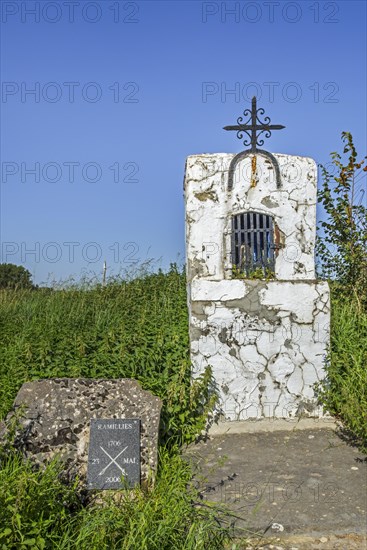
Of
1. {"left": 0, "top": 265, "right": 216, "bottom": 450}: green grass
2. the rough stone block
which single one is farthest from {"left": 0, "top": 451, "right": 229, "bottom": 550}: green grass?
{"left": 0, "top": 265, "right": 216, "bottom": 450}: green grass

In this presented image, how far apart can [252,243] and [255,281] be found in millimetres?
581

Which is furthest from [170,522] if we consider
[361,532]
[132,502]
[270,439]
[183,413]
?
[270,439]

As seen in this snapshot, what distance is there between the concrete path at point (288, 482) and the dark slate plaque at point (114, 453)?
654 mm

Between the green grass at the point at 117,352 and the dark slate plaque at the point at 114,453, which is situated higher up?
the green grass at the point at 117,352

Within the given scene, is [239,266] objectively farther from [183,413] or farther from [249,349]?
[183,413]

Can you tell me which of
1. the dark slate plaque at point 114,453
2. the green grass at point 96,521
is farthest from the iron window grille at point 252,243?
the green grass at point 96,521

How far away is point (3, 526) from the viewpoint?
3637mm

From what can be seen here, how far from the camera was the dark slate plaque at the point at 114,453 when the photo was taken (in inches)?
196

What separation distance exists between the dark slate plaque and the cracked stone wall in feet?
5.87

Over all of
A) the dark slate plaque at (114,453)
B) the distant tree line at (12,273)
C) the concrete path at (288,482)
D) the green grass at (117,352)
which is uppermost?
the distant tree line at (12,273)

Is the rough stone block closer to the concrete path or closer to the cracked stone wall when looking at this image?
the concrete path

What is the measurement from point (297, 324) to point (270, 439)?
1473 millimetres

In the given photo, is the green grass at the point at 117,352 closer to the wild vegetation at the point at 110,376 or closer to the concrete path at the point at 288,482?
the wild vegetation at the point at 110,376

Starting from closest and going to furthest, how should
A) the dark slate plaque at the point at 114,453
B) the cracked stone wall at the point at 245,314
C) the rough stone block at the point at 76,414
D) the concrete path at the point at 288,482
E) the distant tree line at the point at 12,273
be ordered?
the concrete path at the point at 288,482
the dark slate plaque at the point at 114,453
the rough stone block at the point at 76,414
the cracked stone wall at the point at 245,314
the distant tree line at the point at 12,273
